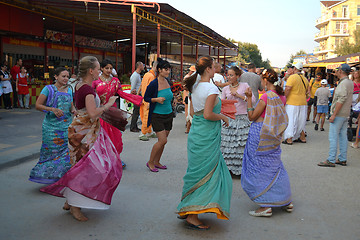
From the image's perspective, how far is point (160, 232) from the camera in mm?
4008

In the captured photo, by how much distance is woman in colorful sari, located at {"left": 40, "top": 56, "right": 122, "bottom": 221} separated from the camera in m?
4.09

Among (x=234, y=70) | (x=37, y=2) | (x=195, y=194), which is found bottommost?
(x=195, y=194)

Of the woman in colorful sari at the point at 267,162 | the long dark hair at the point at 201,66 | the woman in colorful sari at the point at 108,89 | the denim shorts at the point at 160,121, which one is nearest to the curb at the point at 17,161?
the woman in colorful sari at the point at 108,89

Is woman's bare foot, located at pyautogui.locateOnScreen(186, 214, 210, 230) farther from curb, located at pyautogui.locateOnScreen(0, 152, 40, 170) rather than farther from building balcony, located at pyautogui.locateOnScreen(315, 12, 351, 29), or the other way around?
building balcony, located at pyautogui.locateOnScreen(315, 12, 351, 29)

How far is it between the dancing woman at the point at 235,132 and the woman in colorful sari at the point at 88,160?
8.20 ft

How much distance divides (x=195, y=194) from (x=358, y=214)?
2.09 meters

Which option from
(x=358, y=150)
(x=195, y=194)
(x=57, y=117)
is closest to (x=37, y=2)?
(x=57, y=117)

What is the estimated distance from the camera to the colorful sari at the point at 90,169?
160 inches

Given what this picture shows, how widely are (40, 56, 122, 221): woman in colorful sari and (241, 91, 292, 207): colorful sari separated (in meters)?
1.59

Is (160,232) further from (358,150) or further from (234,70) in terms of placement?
(358,150)

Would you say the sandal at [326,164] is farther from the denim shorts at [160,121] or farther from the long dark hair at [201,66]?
the long dark hair at [201,66]

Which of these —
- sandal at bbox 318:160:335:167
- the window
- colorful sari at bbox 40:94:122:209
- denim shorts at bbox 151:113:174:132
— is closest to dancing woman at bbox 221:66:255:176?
denim shorts at bbox 151:113:174:132

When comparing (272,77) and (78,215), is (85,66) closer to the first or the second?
(78,215)

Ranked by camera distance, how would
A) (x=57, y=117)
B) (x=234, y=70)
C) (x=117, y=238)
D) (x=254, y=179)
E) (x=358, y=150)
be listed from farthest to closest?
(x=358, y=150) → (x=234, y=70) → (x=57, y=117) → (x=254, y=179) → (x=117, y=238)
